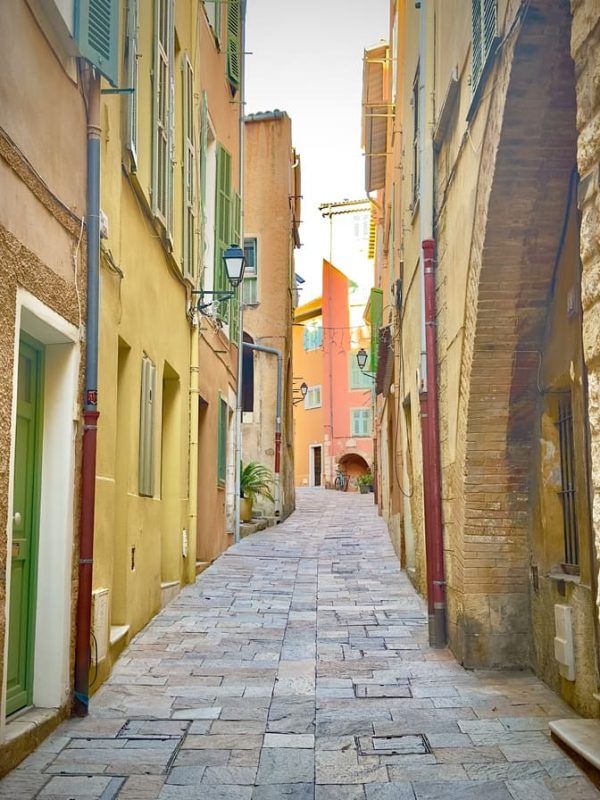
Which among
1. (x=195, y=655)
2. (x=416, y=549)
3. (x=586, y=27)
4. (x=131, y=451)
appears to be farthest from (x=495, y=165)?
(x=416, y=549)

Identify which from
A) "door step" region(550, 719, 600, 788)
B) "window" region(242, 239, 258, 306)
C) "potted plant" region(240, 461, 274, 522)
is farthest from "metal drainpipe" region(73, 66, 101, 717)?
"window" region(242, 239, 258, 306)

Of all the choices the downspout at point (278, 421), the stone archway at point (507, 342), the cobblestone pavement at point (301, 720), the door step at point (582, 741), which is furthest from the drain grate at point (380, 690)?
the downspout at point (278, 421)

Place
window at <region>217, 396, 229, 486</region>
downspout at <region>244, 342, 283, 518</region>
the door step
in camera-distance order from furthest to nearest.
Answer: downspout at <region>244, 342, 283, 518</region> < window at <region>217, 396, 229, 486</region> < the door step

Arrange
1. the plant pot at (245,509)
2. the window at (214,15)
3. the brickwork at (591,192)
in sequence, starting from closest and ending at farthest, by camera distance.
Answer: the brickwork at (591,192)
the window at (214,15)
the plant pot at (245,509)

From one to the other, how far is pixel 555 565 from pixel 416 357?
387cm

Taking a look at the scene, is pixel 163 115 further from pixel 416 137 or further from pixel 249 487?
pixel 249 487

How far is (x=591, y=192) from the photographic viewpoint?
303 centimetres

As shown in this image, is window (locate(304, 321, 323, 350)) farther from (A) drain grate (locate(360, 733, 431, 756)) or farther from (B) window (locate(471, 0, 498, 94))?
(A) drain grate (locate(360, 733, 431, 756))

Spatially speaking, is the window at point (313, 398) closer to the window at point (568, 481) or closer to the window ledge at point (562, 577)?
the window at point (568, 481)

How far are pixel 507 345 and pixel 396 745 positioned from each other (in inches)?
107

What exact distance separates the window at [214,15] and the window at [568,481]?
7959 millimetres

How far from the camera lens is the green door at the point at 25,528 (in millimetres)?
4656

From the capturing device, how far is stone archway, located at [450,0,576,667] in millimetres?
4793

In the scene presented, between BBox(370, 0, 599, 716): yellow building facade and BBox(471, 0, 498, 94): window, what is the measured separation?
0.7 inches
